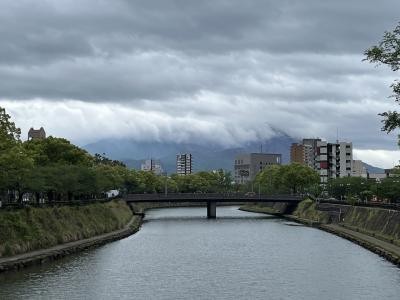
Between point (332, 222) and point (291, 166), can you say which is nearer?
point (332, 222)

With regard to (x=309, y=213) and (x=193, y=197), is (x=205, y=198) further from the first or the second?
(x=309, y=213)

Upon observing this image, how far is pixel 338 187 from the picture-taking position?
173250 mm

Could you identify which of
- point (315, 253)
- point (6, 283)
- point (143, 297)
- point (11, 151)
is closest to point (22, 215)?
point (11, 151)

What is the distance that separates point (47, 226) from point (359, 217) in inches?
2288

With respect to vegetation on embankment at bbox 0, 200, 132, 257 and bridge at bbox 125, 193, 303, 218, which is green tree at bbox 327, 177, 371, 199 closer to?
bridge at bbox 125, 193, 303, 218

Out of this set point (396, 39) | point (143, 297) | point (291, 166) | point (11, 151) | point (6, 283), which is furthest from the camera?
point (291, 166)

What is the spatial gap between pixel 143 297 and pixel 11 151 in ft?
75.4

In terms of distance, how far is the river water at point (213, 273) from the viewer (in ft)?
153

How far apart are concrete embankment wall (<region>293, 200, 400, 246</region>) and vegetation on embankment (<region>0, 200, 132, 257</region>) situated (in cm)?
4121

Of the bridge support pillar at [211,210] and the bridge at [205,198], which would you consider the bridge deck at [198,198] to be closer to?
the bridge at [205,198]

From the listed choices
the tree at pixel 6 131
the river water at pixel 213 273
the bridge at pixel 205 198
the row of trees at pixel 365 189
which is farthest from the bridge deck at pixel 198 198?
the tree at pixel 6 131

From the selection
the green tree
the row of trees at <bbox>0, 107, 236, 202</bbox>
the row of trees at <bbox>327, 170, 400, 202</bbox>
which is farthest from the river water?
the green tree

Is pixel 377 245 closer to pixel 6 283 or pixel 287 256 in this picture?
pixel 287 256

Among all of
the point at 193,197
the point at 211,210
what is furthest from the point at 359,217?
the point at 211,210
